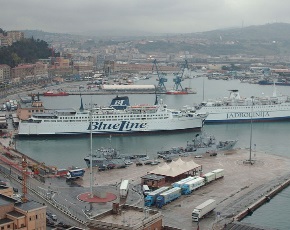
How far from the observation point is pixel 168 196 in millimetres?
11070

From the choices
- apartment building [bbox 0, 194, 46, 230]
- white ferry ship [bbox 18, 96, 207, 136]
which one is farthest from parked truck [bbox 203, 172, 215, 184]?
white ferry ship [bbox 18, 96, 207, 136]

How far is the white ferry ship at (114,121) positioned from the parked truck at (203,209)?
10.1m

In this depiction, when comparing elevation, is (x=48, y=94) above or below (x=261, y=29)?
below

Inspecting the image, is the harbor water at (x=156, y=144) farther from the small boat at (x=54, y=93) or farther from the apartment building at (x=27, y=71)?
the apartment building at (x=27, y=71)

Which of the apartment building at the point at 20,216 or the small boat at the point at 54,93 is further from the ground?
the small boat at the point at 54,93

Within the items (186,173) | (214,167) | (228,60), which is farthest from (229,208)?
(228,60)

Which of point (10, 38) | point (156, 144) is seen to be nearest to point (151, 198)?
point (156, 144)

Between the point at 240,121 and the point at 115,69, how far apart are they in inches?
1349

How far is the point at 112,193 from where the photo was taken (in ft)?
38.2

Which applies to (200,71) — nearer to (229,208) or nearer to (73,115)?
(73,115)

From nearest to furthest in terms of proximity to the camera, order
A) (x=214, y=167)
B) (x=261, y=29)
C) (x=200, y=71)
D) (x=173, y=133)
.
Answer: (x=214, y=167)
(x=173, y=133)
(x=200, y=71)
(x=261, y=29)

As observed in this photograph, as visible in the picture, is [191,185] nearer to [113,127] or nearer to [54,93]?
[113,127]

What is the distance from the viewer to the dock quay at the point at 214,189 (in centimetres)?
1033

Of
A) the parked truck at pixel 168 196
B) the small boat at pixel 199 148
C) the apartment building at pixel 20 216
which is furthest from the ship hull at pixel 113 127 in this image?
the apartment building at pixel 20 216
